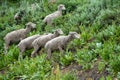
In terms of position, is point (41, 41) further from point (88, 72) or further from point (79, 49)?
point (88, 72)

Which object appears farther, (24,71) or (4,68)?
(4,68)

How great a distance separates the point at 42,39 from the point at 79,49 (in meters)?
1.78

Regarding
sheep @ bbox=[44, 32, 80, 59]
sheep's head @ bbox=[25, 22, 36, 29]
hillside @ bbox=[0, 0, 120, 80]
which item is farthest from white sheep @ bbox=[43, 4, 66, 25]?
sheep @ bbox=[44, 32, 80, 59]

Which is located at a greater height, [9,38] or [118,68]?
[118,68]

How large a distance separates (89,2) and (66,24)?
221 cm

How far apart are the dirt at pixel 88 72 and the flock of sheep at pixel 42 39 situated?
145cm

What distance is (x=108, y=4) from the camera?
582 inches

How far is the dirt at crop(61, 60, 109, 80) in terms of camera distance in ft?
32.3

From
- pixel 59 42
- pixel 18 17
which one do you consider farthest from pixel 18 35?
pixel 59 42

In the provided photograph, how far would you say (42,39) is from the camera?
13.3 meters

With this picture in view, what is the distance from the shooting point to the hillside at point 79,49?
10188mm

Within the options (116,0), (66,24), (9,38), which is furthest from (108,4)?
(9,38)

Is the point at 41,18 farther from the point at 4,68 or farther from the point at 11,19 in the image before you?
the point at 4,68

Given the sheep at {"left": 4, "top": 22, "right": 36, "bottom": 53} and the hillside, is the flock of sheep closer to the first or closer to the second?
the sheep at {"left": 4, "top": 22, "right": 36, "bottom": 53}
